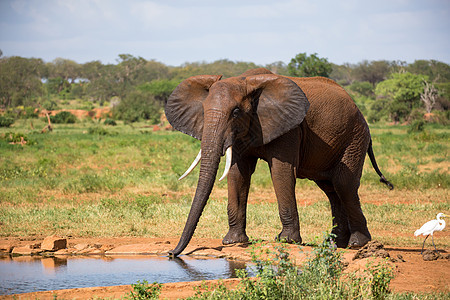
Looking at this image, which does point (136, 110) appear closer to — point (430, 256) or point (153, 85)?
point (153, 85)

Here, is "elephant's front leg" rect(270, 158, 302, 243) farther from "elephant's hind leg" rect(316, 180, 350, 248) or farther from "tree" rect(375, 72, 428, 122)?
"tree" rect(375, 72, 428, 122)

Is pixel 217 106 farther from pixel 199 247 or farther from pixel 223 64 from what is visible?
pixel 223 64

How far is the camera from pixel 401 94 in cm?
4516

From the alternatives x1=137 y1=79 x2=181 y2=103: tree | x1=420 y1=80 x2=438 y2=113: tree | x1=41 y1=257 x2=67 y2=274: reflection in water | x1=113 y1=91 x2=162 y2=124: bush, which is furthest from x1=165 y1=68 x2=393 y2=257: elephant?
x1=137 y1=79 x2=181 y2=103: tree

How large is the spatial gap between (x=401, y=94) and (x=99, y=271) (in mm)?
41899

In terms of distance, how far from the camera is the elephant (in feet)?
21.0

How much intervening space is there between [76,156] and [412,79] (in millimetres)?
36861

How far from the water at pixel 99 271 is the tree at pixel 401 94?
1295 inches

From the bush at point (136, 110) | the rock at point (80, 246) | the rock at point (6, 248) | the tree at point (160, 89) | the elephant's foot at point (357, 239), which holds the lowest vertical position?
the elephant's foot at point (357, 239)

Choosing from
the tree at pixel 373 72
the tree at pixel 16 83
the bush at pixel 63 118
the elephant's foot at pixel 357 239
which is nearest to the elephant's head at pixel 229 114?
the elephant's foot at pixel 357 239

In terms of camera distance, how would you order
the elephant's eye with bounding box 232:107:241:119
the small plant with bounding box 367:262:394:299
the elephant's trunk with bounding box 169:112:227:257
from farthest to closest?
the elephant's eye with bounding box 232:107:241:119
the elephant's trunk with bounding box 169:112:227:257
the small plant with bounding box 367:262:394:299

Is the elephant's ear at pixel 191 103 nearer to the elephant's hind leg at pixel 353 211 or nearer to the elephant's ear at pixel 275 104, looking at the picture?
the elephant's ear at pixel 275 104

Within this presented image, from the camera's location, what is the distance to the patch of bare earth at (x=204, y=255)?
17.7 feet

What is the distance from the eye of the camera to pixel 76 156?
18.8m
